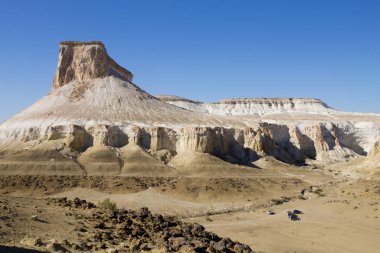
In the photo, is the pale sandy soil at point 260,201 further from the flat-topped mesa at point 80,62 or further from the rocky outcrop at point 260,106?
the rocky outcrop at point 260,106

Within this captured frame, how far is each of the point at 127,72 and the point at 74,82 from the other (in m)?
21.4

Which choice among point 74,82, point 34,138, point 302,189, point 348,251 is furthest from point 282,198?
point 74,82

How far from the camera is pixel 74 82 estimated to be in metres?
104

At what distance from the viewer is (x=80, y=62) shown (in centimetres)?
10500

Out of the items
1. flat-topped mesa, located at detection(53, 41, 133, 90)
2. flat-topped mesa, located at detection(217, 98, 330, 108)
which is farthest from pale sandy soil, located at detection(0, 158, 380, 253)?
flat-topped mesa, located at detection(217, 98, 330, 108)

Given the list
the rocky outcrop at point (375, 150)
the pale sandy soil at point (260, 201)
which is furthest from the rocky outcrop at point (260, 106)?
the pale sandy soil at point (260, 201)

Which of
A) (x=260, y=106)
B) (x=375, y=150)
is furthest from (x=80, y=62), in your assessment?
(x=260, y=106)

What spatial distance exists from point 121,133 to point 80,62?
114 ft

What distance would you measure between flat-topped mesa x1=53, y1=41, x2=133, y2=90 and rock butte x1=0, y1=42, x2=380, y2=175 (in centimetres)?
24

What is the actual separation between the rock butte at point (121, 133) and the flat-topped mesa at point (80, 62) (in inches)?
9.4

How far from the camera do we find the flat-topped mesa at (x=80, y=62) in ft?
343

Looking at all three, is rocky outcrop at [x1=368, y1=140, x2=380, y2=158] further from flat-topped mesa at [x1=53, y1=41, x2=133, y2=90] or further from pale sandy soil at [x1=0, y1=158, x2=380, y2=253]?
flat-topped mesa at [x1=53, y1=41, x2=133, y2=90]

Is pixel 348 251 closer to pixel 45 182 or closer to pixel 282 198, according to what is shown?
pixel 282 198

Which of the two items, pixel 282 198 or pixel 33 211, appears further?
pixel 282 198
